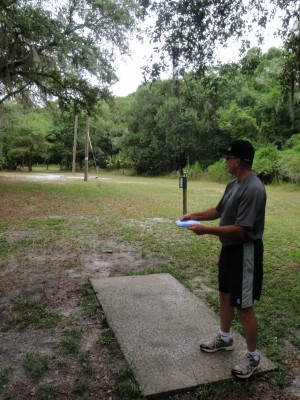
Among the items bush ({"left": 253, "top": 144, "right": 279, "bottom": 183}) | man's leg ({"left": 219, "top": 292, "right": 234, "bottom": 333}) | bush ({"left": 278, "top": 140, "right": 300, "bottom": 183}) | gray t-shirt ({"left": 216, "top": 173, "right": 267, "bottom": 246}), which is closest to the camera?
gray t-shirt ({"left": 216, "top": 173, "right": 267, "bottom": 246})

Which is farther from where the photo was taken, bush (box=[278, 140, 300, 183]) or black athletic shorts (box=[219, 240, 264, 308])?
bush (box=[278, 140, 300, 183])

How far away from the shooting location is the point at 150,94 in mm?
25531

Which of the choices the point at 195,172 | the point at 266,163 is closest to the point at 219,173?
the point at 195,172

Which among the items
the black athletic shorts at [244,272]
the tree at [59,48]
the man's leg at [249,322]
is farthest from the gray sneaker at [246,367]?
the tree at [59,48]

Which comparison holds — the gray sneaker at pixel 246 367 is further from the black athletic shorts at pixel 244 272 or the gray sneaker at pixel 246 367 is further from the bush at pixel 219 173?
the bush at pixel 219 173

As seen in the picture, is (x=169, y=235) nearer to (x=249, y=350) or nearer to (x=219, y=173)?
(x=249, y=350)

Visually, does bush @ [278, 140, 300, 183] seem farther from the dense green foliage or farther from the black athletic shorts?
the black athletic shorts

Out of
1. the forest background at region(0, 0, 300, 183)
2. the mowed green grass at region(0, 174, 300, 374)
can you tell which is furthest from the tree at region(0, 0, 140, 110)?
the mowed green grass at region(0, 174, 300, 374)

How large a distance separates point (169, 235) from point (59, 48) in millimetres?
7737

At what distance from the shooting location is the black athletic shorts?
7.11ft

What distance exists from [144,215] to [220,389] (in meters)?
Answer: 6.65

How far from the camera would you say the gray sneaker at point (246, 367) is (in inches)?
87.6

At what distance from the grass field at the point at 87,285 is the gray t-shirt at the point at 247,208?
3.24 feet

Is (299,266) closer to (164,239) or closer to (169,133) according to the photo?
(164,239)
